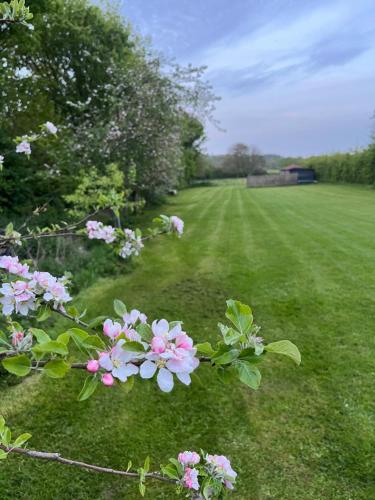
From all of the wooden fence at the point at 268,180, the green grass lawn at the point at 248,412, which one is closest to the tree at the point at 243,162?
the wooden fence at the point at 268,180

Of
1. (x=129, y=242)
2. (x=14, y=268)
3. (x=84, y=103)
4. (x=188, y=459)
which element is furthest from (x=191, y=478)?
(x=84, y=103)

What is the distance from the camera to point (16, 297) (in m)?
1.13

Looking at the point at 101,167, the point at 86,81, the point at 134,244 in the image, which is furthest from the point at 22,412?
the point at 86,81

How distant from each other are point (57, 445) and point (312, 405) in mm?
2062

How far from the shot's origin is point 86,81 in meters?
12.5

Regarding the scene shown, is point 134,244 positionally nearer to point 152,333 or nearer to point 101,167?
point 152,333

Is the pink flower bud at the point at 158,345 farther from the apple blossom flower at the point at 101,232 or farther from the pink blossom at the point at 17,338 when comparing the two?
the apple blossom flower at the point at 101,232

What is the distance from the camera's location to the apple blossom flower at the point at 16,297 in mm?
1125

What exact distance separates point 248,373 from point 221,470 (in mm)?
460

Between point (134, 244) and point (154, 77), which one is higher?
point (154, 77)

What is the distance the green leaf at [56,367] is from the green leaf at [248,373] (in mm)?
394

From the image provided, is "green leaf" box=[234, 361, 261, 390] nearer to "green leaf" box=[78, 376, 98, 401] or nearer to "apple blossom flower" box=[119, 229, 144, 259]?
"green leaf" box=[78, 376, 98, 401]

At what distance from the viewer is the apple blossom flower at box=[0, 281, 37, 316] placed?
3.69 ft

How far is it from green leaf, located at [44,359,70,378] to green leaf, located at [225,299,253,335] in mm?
402
